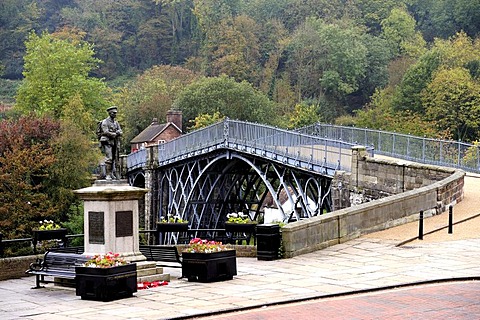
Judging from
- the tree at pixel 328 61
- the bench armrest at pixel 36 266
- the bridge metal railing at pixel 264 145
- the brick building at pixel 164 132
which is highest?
the tree at pixel 328 61

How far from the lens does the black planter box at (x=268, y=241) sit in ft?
74.9

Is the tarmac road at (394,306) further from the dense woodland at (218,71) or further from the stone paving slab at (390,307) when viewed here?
the dense woodland at (218,71)

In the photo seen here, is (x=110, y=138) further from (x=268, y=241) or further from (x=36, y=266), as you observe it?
(x=268, y=241)

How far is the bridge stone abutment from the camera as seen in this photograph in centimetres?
2362

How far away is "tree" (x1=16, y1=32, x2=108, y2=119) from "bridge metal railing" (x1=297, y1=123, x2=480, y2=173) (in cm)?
3870

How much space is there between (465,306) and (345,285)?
3.14 m

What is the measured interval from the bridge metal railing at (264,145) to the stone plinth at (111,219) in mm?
20754

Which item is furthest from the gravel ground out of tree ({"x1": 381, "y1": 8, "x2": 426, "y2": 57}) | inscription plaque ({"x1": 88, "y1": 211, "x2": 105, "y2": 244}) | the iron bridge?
tree ({"x1": 381, "y1": 8, "x2": 426, "y2": 57})

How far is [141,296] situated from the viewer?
60.5ft

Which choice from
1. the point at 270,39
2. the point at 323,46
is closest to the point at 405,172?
the point at 323,46

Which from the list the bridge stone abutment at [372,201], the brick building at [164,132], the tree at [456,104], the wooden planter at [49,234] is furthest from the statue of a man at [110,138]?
the brick building at [164,132]

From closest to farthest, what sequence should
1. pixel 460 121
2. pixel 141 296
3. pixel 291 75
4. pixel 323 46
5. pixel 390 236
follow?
pixel 141 296 < pixel 390 236 < pixel 460 121 < pixel 323 46 < pixel 291 75

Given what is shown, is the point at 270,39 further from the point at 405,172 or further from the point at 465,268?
the point at 465,268

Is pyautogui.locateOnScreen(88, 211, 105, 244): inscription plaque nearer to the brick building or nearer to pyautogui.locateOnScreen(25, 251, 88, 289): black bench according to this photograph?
pyautogui.locateOnScreen(25, 251, 88, 289): black bench
